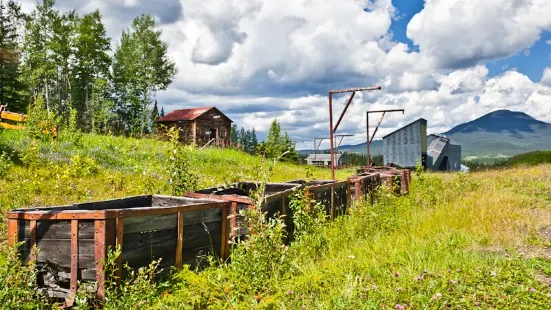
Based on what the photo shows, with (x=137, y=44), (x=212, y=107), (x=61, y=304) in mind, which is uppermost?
(x=137, y=44)

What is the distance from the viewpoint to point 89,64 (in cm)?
3894

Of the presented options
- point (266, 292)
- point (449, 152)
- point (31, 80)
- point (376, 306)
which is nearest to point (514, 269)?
point (376, 306)

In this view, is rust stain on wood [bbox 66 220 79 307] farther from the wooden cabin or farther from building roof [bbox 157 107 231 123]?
building roof [bbox 157 107 231 123]

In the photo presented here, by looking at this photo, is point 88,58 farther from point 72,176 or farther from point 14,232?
point 14,232

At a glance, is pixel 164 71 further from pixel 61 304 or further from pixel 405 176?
pixel 61 304

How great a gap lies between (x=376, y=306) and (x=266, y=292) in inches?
43.0

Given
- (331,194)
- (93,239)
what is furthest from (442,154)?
(93,239)

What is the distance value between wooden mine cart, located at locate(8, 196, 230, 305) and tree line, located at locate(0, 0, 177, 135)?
108 feet

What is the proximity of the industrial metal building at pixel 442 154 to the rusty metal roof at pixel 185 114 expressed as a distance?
2193 cm

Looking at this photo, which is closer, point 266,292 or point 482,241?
point 266,292

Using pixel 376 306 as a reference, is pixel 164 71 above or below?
above

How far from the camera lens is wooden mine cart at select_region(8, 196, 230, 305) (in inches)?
155

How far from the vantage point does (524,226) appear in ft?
21.5

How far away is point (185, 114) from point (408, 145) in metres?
20.8
